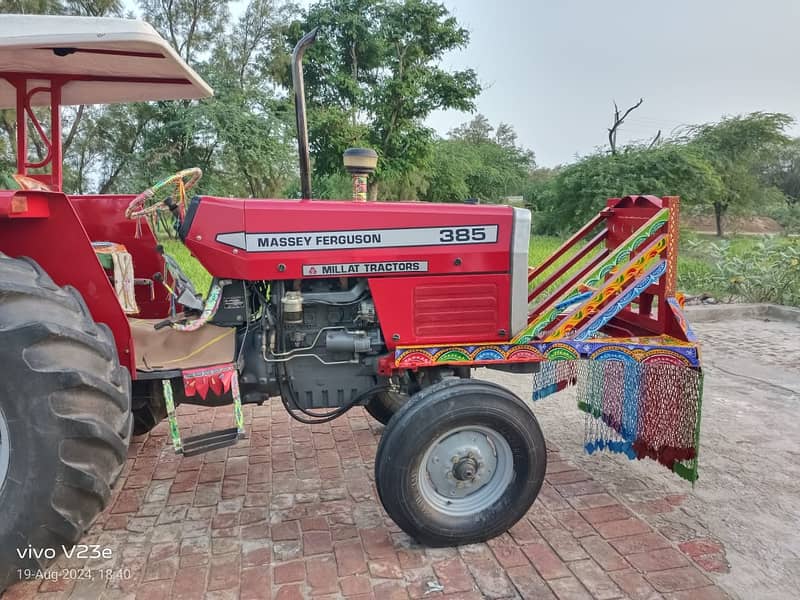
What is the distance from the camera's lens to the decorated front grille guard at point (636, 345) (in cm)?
276

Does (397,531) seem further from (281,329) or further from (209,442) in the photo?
(281,329)

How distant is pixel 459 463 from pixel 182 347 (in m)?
1.39

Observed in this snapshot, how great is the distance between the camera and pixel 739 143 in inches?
881

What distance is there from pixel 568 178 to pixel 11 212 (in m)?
16.3

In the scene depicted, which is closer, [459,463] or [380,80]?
[459,463]

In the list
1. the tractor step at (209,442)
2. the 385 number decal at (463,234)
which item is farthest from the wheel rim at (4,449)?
the 385 number decal at (463,234)

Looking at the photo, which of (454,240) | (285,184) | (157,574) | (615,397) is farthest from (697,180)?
(157,574)

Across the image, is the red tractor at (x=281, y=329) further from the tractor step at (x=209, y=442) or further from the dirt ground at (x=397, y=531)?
the dirt ground at (x=397, y=531)

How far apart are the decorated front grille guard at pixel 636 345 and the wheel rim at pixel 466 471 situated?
34 cm

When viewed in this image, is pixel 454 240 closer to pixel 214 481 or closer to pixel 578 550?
pixel 578 550

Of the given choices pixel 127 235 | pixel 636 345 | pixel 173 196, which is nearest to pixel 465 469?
pixel 636 345

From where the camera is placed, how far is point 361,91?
18203 mm
